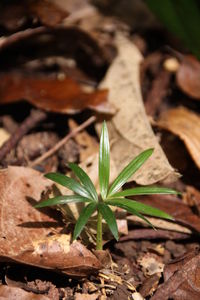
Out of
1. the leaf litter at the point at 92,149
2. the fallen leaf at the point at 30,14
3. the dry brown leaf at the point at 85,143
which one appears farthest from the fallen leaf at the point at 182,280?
the fallen leaf at the point at 30,14

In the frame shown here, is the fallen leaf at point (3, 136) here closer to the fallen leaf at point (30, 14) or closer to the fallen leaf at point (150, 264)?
the fallen leaf at point (30, 14)

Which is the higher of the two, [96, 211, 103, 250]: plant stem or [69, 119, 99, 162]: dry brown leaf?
[96, 211, 103, 250]: plant stem

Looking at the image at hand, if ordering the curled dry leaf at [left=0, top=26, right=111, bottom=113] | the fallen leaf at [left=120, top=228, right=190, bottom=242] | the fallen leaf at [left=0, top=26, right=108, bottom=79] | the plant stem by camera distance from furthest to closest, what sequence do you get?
the fallen leaf at [left=0, top=26, right=108, bottom=79], the curled dry leaf at [left=0, top=26, right=111, bottom=113], the fallen leaf at [left=120, top=228, right=190, bottom=242], the plant stem

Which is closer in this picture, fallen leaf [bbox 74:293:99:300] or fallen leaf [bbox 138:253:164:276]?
fallen leaf [bbox 74:293:99:300]

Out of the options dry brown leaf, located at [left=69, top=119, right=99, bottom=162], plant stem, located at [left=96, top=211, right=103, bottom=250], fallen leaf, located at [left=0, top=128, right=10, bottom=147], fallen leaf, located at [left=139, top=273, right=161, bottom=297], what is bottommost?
fallen leaf, located at [left=0, top=128, right=10, bottom=147]

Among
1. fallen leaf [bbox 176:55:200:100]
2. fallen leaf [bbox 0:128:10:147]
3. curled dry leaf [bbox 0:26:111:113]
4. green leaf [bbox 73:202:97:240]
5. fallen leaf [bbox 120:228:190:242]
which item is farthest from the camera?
fallen leaf [bbox 176:55:200:100]

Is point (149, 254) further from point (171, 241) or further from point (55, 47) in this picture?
point (55, 47)

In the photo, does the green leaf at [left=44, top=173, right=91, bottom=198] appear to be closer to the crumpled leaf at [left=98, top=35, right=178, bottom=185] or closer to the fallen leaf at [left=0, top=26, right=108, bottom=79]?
the crumpled leaf at [left=98, top=35, right=178, bottom=185]

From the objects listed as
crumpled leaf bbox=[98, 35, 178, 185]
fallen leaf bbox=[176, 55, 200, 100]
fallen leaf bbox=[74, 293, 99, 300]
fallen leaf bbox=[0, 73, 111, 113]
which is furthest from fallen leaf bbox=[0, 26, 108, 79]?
fallen leaf bbox=[74, 293, 99, 300]
